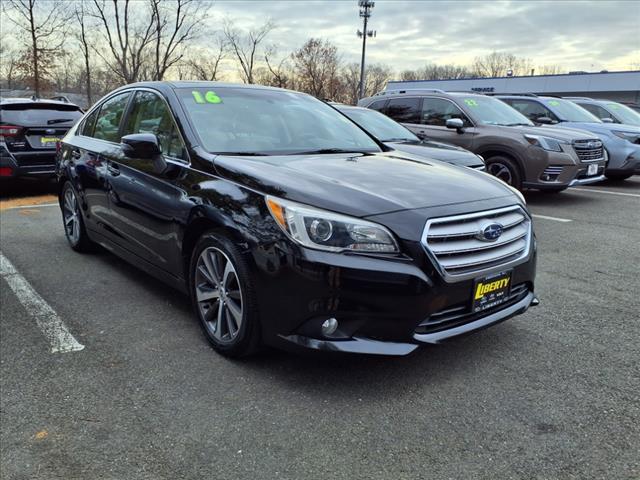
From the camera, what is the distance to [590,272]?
15.9ft

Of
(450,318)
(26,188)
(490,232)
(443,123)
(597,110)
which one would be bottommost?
(26,188)

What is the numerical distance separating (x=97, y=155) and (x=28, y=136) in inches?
184

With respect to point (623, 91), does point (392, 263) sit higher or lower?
lower

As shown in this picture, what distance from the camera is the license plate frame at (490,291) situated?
276 centimetres

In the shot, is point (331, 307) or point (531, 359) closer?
point (331, 307)

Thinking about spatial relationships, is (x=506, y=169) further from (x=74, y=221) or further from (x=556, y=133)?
(x=74, y=221)

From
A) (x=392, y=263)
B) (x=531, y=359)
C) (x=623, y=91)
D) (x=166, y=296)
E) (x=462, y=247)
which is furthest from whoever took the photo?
(x=623, y=91)

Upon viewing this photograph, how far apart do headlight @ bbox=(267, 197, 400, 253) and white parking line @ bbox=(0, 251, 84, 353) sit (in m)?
1.70

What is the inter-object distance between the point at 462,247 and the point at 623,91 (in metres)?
49.1

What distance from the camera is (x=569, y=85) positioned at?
44.4 meters

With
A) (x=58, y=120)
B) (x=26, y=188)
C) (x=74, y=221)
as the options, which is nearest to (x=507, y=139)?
(x=74, y=221)

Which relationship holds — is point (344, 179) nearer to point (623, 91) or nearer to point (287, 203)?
point (287, 203)

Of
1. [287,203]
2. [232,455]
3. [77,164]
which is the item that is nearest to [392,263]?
[287,203]

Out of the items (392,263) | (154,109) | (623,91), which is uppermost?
(623,91)
